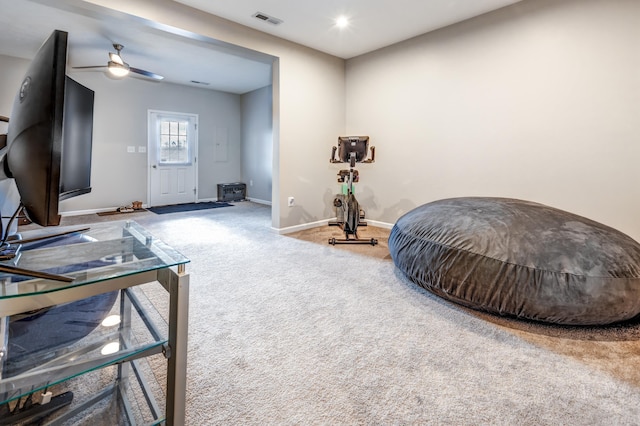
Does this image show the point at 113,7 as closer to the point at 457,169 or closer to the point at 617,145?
the point at 457,169

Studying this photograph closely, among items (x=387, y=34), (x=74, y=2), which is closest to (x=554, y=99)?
(x=387, y=34)

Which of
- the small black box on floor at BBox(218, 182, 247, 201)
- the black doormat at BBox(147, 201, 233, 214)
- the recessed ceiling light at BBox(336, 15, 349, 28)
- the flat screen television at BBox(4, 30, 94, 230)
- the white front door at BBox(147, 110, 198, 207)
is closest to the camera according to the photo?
the flat screen television at BBox(4, 30, 94, 230)

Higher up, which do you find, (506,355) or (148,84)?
(148,84)

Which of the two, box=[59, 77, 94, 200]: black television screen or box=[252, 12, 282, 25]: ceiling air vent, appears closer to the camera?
box=[59, 77, 94, 200]: black television screen

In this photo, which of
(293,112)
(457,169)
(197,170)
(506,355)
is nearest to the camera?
(506,355)

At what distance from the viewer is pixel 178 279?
36.4 inches

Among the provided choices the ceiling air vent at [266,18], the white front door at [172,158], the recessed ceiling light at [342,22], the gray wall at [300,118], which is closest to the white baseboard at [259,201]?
the white front door at [172,158]

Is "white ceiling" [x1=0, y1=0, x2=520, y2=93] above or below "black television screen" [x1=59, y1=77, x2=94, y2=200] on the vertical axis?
above

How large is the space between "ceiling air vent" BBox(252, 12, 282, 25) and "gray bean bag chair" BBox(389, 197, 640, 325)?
2.84m

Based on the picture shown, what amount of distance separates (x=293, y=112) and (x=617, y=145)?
3439 millimetres

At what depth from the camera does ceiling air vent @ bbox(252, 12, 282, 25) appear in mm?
3375

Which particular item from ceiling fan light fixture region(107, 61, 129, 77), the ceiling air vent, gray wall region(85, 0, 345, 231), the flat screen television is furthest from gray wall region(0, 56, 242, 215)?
the flat screen television

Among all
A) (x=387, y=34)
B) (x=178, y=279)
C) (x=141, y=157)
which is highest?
(x=387, y=34)

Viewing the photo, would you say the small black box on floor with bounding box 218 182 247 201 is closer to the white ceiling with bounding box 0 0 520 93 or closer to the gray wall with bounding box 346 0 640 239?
the white ceiling with bounding box 0 0 520 93
